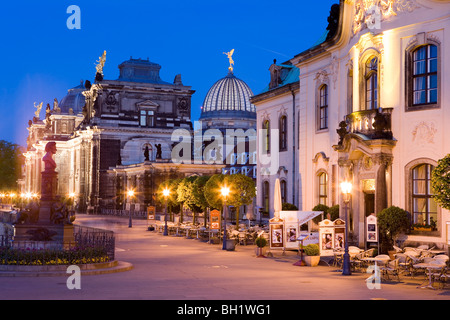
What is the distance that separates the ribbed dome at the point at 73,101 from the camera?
6102 inches

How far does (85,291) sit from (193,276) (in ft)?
17.8

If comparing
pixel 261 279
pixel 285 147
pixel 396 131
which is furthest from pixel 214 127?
pixel 261 279

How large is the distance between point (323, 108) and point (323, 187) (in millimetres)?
4612

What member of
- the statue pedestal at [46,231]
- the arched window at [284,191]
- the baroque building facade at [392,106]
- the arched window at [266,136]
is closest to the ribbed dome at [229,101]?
the arched window at [266,136]

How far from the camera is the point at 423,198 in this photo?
31.9 metres

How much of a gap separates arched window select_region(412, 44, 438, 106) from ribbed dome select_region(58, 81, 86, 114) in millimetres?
126797

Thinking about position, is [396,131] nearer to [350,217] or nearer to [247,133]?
[350,217]

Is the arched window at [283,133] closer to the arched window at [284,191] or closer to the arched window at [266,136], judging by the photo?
the arched window at [266,136]

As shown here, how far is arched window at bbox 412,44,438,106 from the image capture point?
31.8 metres

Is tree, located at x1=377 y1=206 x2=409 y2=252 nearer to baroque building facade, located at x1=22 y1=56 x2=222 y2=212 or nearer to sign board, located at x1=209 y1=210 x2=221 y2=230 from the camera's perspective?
sign board, located at x1=209 y1=210 x2=221 y2=230

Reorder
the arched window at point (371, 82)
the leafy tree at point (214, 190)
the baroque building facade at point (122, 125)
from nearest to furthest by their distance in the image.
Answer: the arched window at point (371, 82)
the leafy tree at point (214, 190)
the baroque building facade at point (122, 125)

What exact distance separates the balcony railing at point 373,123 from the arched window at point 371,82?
124cm

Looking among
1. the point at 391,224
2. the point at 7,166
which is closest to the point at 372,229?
the point at 391,224

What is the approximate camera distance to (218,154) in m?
136
